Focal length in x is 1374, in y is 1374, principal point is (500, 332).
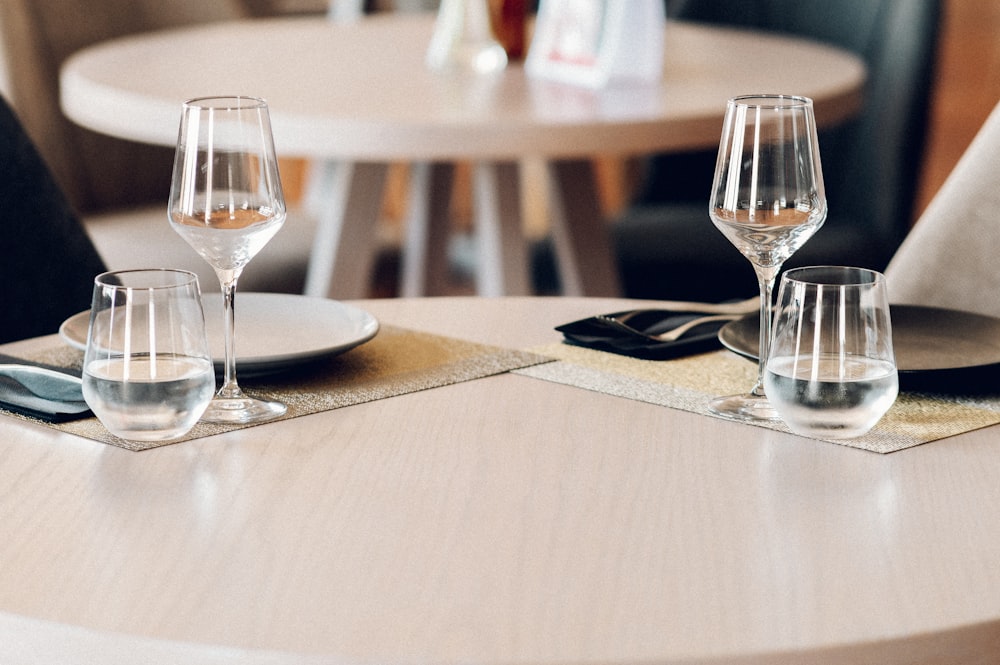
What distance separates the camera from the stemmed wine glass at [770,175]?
808 millimetres

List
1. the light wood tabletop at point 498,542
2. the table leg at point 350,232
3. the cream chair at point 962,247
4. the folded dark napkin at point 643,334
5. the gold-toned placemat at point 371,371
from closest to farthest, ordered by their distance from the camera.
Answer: the light wood tabletop at point 498,542, the gold-toned placemat at point 371,371, the folded dark napkin at point 643,334, the cream chair at point 962,247, the table leg at point 350,232

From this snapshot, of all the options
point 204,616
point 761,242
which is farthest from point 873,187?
point 204,616

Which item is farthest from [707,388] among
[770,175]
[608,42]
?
[608,42]

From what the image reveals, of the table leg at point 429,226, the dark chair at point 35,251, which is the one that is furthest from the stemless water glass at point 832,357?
the table leg at point 429,226

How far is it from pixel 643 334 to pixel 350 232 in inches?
47.0

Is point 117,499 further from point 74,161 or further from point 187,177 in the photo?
point 74,161

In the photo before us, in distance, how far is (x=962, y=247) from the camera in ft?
3.98

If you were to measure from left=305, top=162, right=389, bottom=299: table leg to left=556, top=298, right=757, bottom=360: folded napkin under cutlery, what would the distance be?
3.63 feet

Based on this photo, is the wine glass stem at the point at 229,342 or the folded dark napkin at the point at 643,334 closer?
the wine glass stem at the point at 229,342

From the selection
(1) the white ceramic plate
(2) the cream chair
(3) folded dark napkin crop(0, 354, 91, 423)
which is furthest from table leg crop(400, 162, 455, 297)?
(3) folded dark napkin crop(0, 354, 91, 423)

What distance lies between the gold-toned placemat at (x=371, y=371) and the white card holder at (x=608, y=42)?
1.00 meters

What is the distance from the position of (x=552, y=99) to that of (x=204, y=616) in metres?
1.36

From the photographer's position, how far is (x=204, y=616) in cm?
56

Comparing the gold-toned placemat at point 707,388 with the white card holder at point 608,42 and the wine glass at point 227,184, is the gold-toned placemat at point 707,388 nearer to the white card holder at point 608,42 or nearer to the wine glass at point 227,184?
the wine glass at point 227,184
